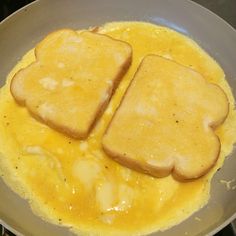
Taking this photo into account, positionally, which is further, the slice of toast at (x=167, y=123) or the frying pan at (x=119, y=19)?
the frying pan at (x=119, y=19)

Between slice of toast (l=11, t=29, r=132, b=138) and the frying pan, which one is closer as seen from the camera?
slice of toast (l=11, t=29, r=132, b=138)

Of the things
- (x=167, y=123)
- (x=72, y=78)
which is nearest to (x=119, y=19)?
(x=72, y=78)

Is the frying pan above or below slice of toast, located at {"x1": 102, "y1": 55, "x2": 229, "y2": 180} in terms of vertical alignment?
above

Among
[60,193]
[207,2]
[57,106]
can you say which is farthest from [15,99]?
[207,2]

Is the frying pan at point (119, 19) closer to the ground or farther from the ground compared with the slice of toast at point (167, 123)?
farther from the ground
